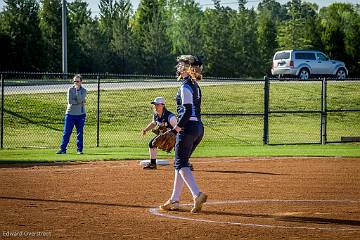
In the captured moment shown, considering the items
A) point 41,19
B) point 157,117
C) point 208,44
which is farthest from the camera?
point 208,44

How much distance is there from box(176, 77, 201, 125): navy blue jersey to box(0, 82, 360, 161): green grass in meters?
10.2

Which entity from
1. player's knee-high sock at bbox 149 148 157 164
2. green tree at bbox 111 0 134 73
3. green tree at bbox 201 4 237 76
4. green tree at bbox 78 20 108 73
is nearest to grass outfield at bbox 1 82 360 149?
player's knee-high sock at bbox 149 148 157 164

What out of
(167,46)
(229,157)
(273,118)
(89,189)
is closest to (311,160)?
(229,157)

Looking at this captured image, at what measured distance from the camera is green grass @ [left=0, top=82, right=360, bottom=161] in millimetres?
23484

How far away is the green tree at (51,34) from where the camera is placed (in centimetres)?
5153

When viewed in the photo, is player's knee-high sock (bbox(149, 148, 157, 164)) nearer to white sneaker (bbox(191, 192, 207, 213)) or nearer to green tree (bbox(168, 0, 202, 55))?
white sneaker (bbox(191, 192, 207, 213))

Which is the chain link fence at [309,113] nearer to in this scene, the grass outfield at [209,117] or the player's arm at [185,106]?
the grass outfield at [209,117]

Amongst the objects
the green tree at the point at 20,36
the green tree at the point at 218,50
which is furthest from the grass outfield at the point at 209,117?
the green tree at the point at 218,50

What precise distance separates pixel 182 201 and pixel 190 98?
2087mm

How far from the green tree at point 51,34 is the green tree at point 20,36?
80 centimetres

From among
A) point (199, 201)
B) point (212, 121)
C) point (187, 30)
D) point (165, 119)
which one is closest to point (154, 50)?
point (187, 30)

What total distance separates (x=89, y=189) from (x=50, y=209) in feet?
8.07

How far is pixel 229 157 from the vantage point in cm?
2014

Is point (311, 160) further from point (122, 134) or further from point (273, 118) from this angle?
point (273, 118)
